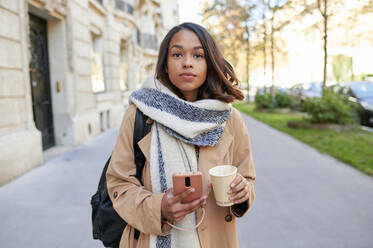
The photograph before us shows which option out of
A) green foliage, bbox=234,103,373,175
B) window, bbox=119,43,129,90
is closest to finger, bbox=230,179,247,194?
green foliage, bbox=234,103,373,175

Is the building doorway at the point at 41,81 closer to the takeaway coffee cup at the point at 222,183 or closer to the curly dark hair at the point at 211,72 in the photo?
the curly dark hair at the point at 211,72

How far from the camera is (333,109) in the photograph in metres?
9.68

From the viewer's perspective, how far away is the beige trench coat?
4.55 ft

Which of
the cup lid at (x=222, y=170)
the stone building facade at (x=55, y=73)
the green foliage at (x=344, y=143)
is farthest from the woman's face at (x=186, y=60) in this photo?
the green foliage at (x=344, y=143)

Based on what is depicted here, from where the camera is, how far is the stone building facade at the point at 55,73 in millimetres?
5230

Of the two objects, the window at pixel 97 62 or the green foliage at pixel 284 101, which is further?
the green foliage at pixel 284 101

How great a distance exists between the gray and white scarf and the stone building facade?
0.92 meters

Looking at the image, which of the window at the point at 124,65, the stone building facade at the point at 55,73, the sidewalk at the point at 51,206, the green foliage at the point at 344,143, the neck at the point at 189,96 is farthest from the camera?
the window at the point at 124,65

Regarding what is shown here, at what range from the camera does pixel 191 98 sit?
5.74 feet

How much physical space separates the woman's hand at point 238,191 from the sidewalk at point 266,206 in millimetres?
2072

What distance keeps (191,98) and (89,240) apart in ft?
7.46

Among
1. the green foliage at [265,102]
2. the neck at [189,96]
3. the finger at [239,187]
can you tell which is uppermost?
the neck at [189,96]

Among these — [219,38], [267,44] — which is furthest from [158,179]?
[219,38]

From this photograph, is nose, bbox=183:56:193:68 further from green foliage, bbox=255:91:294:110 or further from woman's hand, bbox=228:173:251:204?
green foliage, bbox=255:91:294:110
